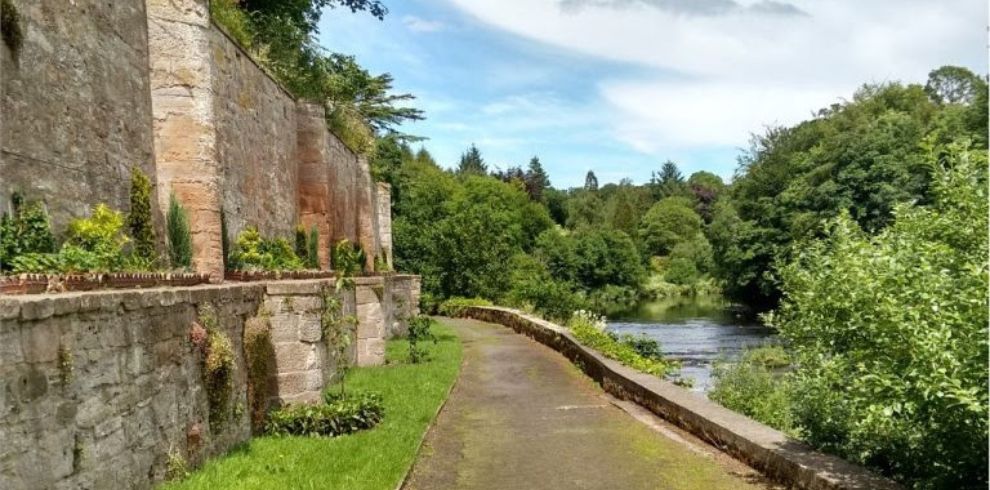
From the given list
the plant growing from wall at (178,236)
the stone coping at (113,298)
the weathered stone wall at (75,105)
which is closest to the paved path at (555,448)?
the stone coping at (113,298)

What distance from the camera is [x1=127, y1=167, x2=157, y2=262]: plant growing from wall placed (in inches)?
358

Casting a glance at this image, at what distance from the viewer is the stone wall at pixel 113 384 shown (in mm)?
3912

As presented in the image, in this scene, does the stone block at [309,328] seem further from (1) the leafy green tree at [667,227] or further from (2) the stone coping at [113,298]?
(1) the leafy green tree at [667,227]

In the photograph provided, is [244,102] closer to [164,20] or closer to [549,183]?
[164,20]

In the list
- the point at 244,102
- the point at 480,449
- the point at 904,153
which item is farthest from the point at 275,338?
the point at 904,153

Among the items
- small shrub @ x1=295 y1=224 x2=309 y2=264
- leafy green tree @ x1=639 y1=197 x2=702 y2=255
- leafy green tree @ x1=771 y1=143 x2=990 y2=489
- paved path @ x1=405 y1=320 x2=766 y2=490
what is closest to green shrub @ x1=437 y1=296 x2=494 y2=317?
small shrub @ x1=295 y1=224 x2=309 y2=264

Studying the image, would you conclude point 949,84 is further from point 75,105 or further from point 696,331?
point 75,105

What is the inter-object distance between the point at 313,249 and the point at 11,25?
9605mm

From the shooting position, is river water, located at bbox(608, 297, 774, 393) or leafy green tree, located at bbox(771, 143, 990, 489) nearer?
leafy green tree, located at bbox(771, 143, 990, 489)

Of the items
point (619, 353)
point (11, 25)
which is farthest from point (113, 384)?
point (619, 353)

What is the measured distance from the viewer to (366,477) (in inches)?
260

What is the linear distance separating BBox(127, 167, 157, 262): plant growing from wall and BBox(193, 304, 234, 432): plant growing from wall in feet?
8.98

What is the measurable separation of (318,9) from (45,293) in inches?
857

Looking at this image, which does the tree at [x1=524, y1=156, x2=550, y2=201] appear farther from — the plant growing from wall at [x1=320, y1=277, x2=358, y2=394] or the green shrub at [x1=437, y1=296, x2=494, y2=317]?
the plant growing from wall at [x1=320, y1=277, x2=358, y2=394]
